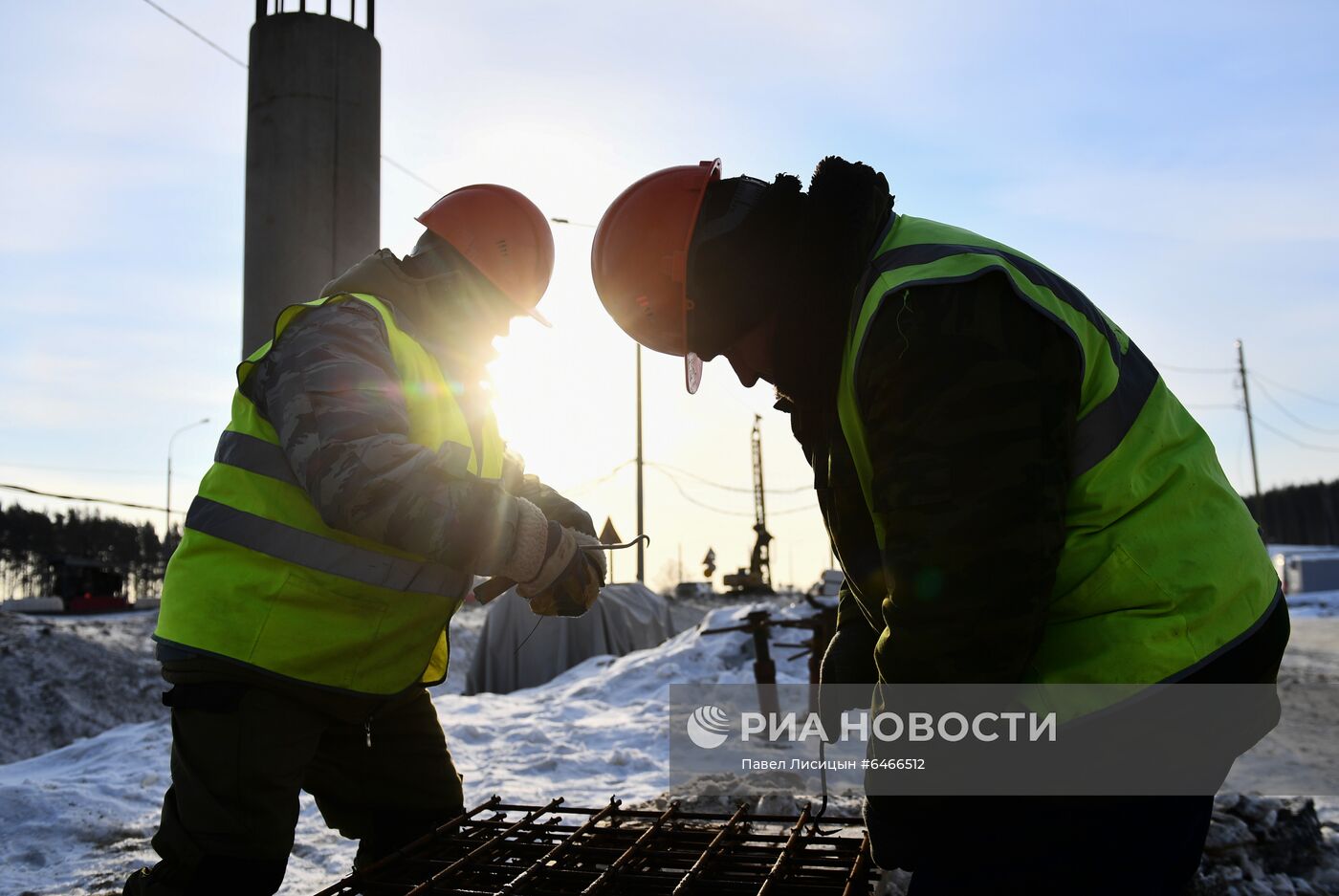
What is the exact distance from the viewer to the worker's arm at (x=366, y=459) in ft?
8.13

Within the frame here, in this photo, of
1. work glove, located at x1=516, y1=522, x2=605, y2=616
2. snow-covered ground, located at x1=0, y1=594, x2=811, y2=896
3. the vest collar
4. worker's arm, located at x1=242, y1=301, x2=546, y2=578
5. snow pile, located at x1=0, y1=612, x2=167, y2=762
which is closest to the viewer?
worker's arm, located at x1=242, y1=301, x2=546, y2=578

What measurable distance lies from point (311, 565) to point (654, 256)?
1203 millimetres

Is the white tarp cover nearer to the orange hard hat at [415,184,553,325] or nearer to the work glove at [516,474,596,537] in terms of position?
the work glove at [516,474,596,537]

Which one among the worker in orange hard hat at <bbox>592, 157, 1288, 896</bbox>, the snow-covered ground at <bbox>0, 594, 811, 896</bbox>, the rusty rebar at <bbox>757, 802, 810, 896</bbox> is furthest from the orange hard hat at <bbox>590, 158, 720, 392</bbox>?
the snow-covered ground at <bbox>0, 594, 811, 896</bbox>

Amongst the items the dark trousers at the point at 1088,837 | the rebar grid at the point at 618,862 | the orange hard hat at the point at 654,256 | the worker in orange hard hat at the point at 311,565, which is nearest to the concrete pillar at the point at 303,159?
the worker in orange hard hat at the point at 311,565

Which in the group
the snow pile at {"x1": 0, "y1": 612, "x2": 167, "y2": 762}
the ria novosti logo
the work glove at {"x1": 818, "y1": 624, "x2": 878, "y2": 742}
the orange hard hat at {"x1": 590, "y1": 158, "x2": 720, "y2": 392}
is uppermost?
the orange hard hat at {"x1": 590, "y1": 158, "x2": 720, "y2": 392}

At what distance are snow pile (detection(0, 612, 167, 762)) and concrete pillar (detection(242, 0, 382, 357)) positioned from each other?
20.6 ft

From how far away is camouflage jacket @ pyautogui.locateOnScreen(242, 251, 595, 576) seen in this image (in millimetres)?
2477

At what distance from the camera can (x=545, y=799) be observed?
599 centimetres

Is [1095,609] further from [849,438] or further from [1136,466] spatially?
[849,438]

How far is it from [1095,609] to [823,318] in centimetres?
72

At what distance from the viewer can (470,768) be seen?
6832mm

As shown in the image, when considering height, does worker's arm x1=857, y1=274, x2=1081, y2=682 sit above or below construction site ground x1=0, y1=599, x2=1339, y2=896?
above

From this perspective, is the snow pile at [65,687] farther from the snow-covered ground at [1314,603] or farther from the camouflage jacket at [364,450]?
the snow-covered ground at [1314,603]
